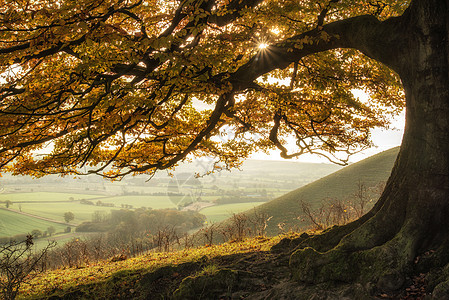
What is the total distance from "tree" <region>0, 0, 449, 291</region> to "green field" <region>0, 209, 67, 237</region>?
7267 centimetres

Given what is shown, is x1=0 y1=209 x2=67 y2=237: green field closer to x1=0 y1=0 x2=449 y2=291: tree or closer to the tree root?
x1=0 y1=0 x2=449 y2=291: tree

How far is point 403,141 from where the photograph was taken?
585 centimetres

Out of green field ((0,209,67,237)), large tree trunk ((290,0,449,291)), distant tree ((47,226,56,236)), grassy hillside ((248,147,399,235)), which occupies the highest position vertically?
large tree trunk ((290,0,449,291))

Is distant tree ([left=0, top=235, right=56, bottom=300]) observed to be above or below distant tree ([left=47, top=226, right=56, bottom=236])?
above

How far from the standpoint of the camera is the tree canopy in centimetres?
673

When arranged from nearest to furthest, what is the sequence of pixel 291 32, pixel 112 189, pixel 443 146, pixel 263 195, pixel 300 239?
pixel 443 146 → pixel 300 239 → pixel 291 32 → pixel 263 195 → pixel 112 189

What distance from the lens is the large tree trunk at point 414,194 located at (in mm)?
4672

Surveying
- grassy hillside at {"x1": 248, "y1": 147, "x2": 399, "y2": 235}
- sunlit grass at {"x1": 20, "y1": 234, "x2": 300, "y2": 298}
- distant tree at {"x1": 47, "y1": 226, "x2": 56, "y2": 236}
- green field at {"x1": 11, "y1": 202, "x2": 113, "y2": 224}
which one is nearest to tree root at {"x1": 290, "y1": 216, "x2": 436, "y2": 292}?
sunlit grass at {"x1": 20, "y1": 234, "x2": 300, "y2": 298}

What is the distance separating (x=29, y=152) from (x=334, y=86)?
12591mm

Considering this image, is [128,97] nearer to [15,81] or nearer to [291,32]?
[15,81]

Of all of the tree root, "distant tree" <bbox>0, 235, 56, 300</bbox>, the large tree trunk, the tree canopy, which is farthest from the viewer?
the tree canopy

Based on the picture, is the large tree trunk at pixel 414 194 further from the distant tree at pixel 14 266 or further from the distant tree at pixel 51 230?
the distant tree at pixel 51 230

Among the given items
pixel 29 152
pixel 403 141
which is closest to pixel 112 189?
pixel 29 152

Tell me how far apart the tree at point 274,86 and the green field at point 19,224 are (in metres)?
72.7
